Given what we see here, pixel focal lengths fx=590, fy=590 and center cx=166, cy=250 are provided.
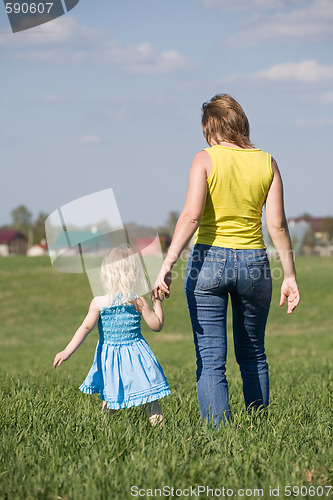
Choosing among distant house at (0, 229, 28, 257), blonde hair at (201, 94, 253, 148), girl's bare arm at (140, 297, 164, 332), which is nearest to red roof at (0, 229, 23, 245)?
distant house at (0, 229, 28, 257)

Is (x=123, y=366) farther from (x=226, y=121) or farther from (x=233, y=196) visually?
(x=226, y=121)

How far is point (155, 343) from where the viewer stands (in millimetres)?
23000

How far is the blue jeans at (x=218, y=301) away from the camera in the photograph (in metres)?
3.94

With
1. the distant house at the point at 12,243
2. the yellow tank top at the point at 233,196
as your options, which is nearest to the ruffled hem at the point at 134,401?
the yellow tank top at the point at 233,196

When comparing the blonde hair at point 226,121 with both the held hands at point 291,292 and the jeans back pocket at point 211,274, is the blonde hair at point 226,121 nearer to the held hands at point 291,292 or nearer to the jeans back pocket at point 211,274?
the jeans back pocket at point 211,274

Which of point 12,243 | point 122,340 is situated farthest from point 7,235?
point 122,340

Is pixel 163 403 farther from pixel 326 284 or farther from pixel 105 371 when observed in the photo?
pixel 326 284

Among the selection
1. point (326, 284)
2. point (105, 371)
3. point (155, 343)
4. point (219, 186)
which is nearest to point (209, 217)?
point (219, 186)

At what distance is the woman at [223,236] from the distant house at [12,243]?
11831 cm

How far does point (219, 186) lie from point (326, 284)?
3347cm

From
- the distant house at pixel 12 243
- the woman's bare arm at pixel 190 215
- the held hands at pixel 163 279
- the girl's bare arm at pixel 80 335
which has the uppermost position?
the woman's bare arm at pixel 190 215

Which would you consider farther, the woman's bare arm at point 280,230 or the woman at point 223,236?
the woman's bare arm at point 280,230

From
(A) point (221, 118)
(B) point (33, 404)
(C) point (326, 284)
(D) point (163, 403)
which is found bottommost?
(C) point (326, 284)

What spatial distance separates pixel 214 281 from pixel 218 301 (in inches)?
6.1
